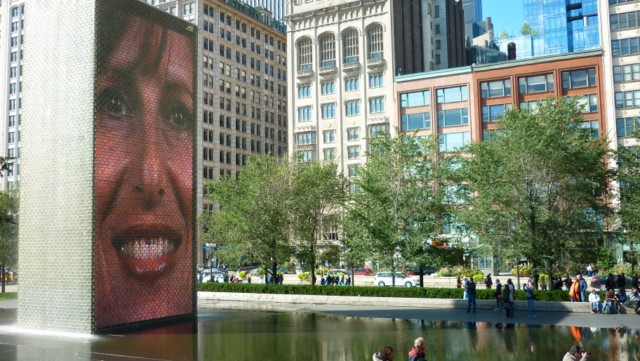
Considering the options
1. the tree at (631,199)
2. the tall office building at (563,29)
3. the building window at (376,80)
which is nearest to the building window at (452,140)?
the building window at (376,80)

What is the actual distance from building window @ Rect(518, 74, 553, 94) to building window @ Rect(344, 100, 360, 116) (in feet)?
77.4

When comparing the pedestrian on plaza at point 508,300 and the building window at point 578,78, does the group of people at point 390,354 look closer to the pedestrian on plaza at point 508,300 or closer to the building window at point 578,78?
the pedestrian on plaza at point 508,300

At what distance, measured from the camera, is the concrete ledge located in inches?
1224

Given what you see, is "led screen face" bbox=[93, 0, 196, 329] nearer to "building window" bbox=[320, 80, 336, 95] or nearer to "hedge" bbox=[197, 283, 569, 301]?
"hedge" bbox=[197, 283, 569, 301]

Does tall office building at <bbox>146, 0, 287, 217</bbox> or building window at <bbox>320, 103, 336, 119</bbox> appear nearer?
building window at <bbox>320, 103, 336, 119</bbox>

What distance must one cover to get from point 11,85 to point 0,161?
104m

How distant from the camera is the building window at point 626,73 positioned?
6888cm

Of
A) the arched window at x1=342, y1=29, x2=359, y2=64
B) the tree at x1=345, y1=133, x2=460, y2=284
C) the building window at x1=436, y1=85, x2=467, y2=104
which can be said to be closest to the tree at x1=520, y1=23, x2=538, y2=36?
the arched window at x1=342, y1=29, x2=359, y2=64

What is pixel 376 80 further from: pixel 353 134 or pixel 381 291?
pixel 381 291

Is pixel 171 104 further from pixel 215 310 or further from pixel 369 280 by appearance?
pixel 369 280

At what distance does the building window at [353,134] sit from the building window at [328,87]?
6272mm

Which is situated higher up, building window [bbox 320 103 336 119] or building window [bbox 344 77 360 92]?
building window [bbox 344 77 360 92]

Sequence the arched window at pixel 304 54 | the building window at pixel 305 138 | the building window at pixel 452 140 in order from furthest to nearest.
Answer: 1. the arched window at pixel 304 54
2. the building window at pixel 305 138
3. the building window at pixel 452 140

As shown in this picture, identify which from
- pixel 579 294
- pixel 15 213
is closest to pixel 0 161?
pixel 15 213
